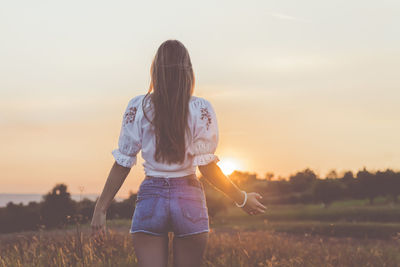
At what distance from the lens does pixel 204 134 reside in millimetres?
3619

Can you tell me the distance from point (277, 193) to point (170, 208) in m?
54.6

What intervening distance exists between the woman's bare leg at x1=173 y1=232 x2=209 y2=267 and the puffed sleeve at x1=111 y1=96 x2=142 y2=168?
2.46 feet

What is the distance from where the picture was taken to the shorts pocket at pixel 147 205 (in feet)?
11.2

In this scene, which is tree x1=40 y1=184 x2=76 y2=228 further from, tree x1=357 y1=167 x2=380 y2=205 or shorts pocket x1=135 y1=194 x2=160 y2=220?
tree x1=357 y1=167 x2=380 y2=205

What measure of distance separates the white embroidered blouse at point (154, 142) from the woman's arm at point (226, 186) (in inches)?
3.5

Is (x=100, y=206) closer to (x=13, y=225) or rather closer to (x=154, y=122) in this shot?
(x=154, y=122)

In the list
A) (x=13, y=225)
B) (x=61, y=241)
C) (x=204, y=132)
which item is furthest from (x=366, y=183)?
(x=204, y=132)

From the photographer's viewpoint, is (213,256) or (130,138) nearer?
(130,138)

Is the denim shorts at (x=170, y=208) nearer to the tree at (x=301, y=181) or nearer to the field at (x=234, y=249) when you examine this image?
the field at (x=234, y=249)

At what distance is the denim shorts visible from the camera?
11.1 feet

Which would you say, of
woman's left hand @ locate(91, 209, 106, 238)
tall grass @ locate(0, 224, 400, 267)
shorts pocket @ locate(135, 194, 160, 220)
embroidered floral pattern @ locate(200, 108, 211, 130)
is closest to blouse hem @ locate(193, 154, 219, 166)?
embroidered floral pattern @ locate(200, 108, 211, 130)

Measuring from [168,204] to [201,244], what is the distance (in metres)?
0.43

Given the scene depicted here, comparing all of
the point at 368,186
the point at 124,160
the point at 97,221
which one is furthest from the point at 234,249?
the point at 368,186

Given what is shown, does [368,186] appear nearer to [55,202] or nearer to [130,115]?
[55,202]
